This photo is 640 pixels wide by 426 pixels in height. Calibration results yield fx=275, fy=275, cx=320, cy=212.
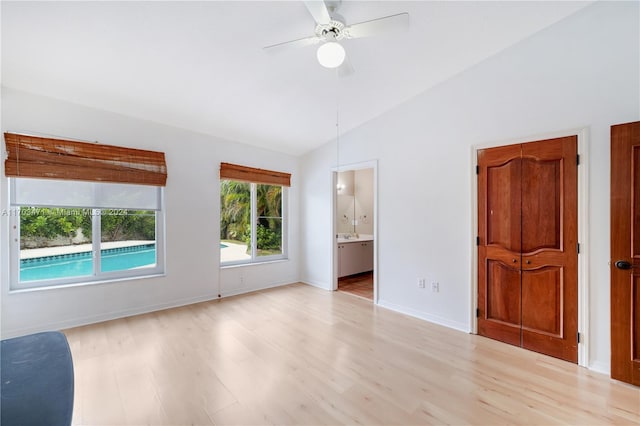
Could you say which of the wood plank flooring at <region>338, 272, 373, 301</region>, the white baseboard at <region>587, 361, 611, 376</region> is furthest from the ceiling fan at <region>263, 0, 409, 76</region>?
the wood plank flooring at <region>338, 272, 373, 301</region>

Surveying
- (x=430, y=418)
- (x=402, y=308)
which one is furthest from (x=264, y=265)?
(x=430, y=418)

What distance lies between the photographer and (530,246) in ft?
9.02

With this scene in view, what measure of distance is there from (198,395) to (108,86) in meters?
3.07

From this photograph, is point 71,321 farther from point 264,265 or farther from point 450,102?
point 450,102

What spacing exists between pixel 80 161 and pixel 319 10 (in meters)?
3.12

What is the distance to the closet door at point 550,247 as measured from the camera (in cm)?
251

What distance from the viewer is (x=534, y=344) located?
270 cm

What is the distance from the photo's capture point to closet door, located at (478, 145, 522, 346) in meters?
2.83

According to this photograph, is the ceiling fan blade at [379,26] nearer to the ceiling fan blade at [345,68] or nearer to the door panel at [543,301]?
the ceiling fan blade at [345,68]

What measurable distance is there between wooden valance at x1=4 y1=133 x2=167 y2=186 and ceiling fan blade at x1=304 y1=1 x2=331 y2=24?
2841 millimetres

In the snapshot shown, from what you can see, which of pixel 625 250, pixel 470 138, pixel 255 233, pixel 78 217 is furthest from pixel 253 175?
pixel 625 250

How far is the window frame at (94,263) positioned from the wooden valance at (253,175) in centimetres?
96

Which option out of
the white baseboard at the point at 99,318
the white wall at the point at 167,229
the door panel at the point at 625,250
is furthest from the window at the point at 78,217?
the door panel at the point at 625,250

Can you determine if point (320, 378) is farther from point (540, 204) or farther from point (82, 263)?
point (82, 263)
